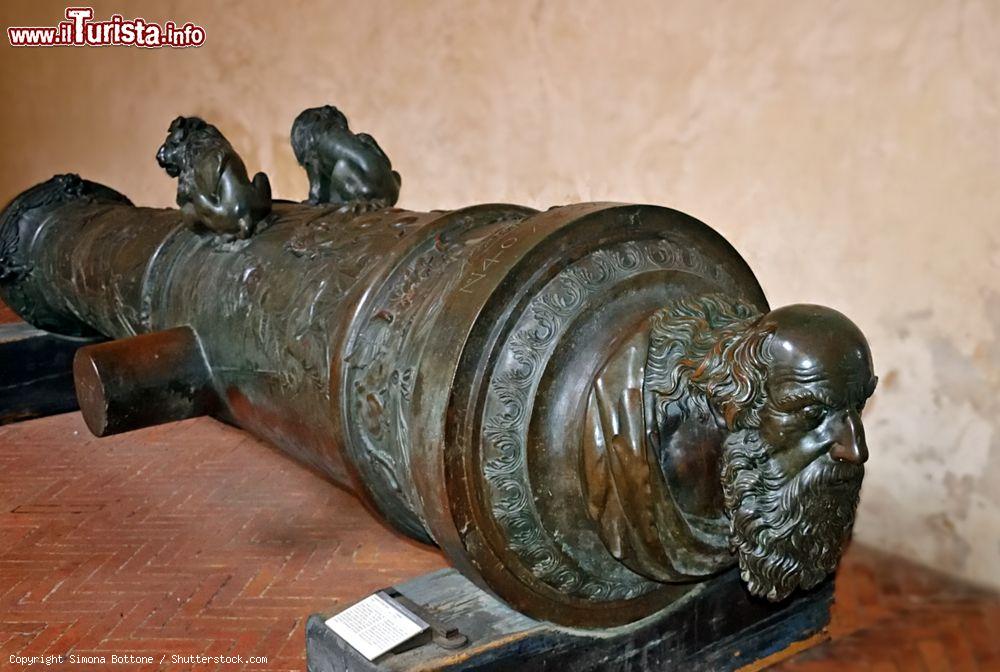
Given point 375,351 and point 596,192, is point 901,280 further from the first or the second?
point 375,351

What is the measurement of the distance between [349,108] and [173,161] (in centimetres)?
318

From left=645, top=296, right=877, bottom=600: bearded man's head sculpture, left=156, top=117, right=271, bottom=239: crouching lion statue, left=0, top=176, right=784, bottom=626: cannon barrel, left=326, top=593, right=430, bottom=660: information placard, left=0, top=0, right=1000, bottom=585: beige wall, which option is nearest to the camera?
left=645, top=296, right=877, bottom=600: bearded man's head sculpture

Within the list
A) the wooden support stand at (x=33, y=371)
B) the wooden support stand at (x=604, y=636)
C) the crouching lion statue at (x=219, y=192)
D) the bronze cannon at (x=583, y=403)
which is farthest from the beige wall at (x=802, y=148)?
the wooden support stand at (x=33, y=371)

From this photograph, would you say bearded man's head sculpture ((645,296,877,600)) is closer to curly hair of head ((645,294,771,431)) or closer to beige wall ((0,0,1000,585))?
curly hair of head ((645,294,771,431))

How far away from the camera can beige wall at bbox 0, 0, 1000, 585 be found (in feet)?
11.6

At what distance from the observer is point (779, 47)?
13.2ft

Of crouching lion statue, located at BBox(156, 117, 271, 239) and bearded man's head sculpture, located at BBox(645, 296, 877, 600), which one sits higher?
crouching lion statue, located at BBox(156, 117, 271, 239)

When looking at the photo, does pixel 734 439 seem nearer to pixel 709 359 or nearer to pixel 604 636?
pixel 709 359

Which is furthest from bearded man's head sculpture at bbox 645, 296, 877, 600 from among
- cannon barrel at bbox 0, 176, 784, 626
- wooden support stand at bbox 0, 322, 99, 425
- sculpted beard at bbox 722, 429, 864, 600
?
wooden support stand at bbox 0, 322, 99, 425

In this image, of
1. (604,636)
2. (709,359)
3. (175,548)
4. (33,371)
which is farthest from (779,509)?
(33,371)

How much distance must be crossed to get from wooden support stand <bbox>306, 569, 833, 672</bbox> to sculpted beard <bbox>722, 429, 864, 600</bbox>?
0.54 meters

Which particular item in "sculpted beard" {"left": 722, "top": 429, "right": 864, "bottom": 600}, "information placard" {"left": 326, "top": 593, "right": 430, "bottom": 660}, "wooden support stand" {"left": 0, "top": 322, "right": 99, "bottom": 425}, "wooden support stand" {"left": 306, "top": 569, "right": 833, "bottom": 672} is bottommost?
"wooden support stand" {"left": 306, "top": 569, "right": 833, "bottom": 672}

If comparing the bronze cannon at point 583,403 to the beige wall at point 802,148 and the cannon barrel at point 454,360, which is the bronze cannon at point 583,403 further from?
the beige wall at point 802,148

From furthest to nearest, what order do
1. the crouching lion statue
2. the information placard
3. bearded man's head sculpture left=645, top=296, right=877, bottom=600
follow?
the crouching lion statue < the information placard < bearded man's head sculpture left=645, top=296, right=877, bottom=600
